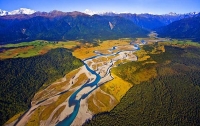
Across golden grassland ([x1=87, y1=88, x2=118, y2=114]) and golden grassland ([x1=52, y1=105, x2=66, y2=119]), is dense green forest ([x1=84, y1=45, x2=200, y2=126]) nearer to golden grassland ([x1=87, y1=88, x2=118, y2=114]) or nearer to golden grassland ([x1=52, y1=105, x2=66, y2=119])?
golden grassland ([x1=87, y1=88, x2=118, y2=114])

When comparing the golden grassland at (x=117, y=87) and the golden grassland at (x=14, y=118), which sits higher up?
the golden grassland at (x=117, y=87)

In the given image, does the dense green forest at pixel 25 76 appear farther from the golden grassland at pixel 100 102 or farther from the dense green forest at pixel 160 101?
the dense green forest at pixel 160 101

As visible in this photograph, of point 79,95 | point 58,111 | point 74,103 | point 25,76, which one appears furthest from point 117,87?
point 25,76

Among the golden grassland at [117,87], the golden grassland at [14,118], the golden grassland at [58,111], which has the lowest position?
the golden grassland at [58,111]

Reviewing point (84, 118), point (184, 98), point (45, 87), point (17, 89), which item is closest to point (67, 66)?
point (45, 87)

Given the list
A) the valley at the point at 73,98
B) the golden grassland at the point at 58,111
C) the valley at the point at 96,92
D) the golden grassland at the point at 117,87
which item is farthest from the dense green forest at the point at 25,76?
the golden grassland at the point at 117,87

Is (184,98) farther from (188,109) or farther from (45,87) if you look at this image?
(45,87)
